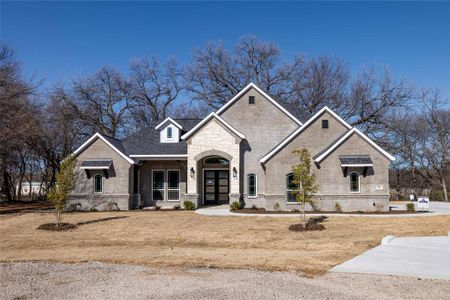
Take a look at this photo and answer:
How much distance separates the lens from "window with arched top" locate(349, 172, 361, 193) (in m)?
24.1

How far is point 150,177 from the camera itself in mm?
29734

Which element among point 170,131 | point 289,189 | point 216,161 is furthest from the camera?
point 170,131

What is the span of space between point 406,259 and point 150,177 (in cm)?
2099

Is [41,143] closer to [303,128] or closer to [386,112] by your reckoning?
[303,128]

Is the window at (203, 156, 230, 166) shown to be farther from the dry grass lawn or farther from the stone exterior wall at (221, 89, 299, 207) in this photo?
the dry grass lawn

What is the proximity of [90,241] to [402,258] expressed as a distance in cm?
1055

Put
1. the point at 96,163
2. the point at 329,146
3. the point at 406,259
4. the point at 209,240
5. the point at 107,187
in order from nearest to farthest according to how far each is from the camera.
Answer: the point at 406,259, the point at 209,240, the point at 329,146, the point at 96,163, the point at 107,187

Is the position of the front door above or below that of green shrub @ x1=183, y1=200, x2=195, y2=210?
above

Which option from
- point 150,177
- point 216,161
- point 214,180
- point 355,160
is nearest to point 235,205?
point 214,180

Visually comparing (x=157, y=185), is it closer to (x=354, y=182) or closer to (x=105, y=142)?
(x=105, y=142)

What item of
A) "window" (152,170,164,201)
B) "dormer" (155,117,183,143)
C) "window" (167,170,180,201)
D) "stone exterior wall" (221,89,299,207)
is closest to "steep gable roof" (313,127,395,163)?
"stone exterior wall" (221,89,299,207)

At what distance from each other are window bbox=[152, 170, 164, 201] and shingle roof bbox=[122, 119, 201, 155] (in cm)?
160

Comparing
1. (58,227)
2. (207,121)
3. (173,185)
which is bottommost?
(58,227)

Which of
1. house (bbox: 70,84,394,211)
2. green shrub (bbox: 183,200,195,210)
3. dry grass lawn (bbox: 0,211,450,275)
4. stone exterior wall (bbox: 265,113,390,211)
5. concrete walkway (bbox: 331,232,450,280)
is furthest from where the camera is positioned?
green shrub (bbox: 183,200,195,210)
